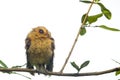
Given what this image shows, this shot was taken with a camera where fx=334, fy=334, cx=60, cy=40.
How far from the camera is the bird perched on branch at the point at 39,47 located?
20.3 ft

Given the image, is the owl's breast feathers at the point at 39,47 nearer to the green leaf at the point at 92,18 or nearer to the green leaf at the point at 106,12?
the green leaf at the point at 92,18

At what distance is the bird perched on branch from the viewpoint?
20.3 feet

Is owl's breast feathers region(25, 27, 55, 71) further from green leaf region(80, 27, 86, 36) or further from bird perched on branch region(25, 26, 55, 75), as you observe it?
green leaf region(80, 27, 86, 36)

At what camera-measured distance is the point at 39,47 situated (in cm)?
628

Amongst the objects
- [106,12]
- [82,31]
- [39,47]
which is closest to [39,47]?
[39,47]

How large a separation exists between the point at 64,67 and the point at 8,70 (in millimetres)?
400

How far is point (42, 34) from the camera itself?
621 centimetres

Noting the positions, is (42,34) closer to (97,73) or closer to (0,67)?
(0,67)

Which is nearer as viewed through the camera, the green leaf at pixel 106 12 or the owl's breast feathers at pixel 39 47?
the green leaf at pixel 106 12

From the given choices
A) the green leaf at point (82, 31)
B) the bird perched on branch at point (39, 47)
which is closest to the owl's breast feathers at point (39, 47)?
the bird perched on branch at point (39, 47)

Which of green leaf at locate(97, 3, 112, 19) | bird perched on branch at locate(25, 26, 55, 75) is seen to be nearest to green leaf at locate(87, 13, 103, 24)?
green leaf at locate(97, 3, 112, 19)

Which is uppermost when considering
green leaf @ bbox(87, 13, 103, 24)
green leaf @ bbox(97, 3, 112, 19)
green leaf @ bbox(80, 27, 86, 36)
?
green leaf @ bbox(97, 3, 112, 19)

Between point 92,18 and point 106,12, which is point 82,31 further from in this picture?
point 106,12

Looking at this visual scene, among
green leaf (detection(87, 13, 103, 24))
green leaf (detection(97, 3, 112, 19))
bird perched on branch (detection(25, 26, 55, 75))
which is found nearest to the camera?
green leaf (detection(97, 3, 112, 19))
